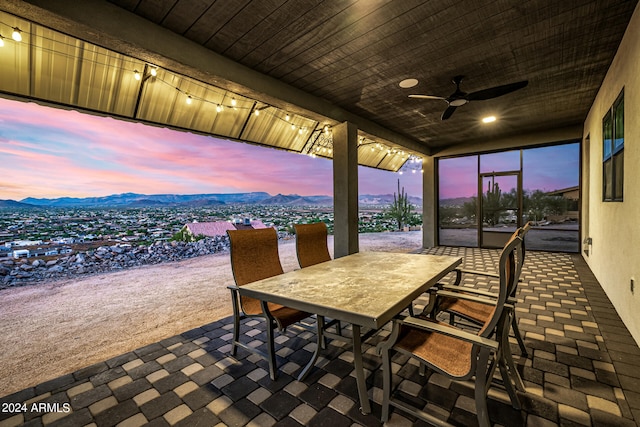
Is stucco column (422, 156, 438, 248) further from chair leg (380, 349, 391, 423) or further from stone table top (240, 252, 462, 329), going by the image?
chair leg (380, 349, 391, 423)

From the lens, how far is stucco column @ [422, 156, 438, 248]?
7812mm

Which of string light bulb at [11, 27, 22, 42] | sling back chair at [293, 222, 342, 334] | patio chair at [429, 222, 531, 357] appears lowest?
patio chair at [429, 222, 531, 357]

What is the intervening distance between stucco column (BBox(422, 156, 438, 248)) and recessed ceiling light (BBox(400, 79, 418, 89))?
4.51 m

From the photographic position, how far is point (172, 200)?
812 centimetres

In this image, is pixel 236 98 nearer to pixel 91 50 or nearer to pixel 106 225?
pixel 91 50

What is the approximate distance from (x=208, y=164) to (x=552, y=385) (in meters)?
10.8

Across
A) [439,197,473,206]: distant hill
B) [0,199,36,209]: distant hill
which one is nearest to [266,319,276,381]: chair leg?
[0,199,36,209]: distant hill

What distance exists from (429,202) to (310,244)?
606 centimetres

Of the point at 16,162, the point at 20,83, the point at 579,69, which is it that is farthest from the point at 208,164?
the point at 579,69

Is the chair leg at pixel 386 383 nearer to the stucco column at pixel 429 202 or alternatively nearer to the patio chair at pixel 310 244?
the patio chair at pixel 310 244

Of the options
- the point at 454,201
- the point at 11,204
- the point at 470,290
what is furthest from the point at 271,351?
the point at 454,201

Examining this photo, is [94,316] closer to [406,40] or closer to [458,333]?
[458,333]

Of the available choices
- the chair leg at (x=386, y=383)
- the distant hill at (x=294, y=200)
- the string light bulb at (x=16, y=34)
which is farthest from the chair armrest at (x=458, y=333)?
the distant hill at (x=294, y=200)

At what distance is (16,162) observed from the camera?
4.77 meters
